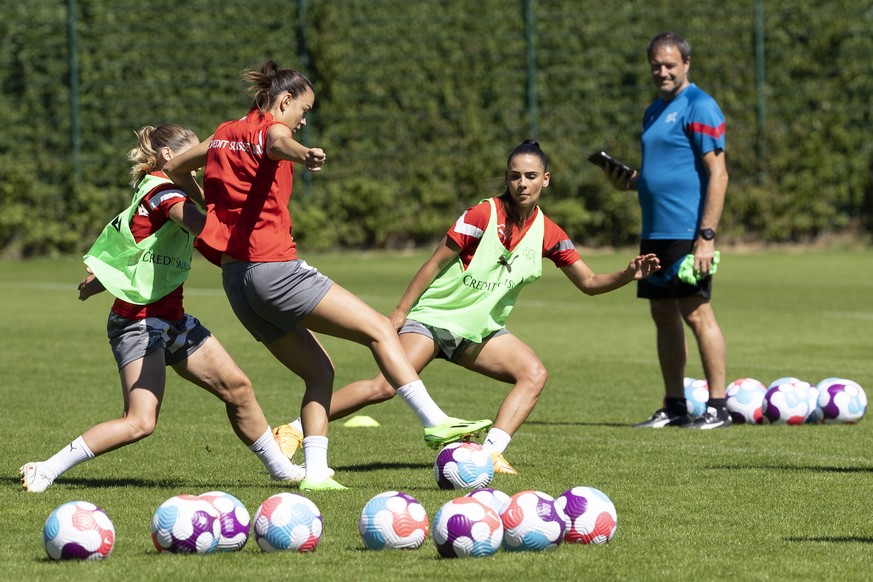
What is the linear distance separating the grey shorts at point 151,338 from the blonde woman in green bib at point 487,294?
1027 millimetres

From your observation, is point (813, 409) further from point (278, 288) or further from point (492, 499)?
point (492, 499)

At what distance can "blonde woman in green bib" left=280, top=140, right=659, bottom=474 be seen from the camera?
8312 mm

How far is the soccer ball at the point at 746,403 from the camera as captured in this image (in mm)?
10570

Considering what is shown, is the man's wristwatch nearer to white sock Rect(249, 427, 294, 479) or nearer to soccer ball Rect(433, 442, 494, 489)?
soccer ball Rect(433, 442, 494, 489)

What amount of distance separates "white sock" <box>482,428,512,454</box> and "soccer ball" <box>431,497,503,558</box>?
2.21m

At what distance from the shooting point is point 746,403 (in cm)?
1059

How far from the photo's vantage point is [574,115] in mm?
31078

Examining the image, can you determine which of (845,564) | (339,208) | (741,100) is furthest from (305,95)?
(741,100)

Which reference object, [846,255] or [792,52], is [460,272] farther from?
[792,52]

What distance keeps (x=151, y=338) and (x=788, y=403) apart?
469 cm

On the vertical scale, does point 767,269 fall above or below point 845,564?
below

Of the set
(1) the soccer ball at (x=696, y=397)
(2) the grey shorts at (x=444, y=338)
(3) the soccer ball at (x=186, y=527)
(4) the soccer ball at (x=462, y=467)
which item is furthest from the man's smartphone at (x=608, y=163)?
(3) the soccer ball at (x=186, y=527)

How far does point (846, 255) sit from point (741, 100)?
13.0 feet

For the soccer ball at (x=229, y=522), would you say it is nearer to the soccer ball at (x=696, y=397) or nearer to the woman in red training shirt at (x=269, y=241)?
the woman in red training shirt at (x=269, y=241)
